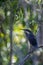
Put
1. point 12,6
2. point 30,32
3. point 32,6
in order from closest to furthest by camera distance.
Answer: point 12,6
point 30,32
point 32,6

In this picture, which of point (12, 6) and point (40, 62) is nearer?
point (12, 6)

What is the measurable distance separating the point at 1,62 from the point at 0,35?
12.4 inches

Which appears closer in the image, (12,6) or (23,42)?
(12,6)

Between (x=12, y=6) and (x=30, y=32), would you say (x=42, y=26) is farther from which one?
(x=12, y=6)

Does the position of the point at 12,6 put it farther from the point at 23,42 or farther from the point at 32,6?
the point at 23,42

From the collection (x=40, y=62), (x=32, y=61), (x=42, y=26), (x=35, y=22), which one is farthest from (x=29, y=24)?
(x=40, y=62)

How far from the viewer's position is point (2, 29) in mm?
2035

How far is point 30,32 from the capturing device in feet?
6.18

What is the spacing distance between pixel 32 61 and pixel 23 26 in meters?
0.38

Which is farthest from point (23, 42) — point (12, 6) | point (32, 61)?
point (12, 6)

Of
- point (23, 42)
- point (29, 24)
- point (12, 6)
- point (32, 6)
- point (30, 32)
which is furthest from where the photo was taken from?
point (23, 42)

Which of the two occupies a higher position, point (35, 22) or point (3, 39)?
point (35, 22)

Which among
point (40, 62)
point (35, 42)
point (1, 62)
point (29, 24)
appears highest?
point (29, 24)

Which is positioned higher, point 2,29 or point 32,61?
point 2,29
